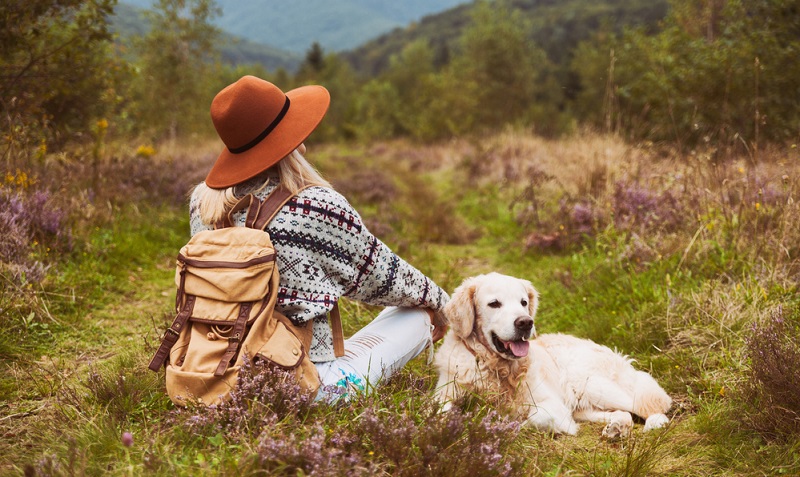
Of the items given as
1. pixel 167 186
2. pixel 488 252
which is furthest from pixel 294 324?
pixel 167 186

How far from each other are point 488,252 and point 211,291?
521cm

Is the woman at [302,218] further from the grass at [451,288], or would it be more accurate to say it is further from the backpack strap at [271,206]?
the grass at [451,288]

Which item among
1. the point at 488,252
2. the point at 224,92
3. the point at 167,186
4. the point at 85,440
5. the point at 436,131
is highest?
the point at 224,92

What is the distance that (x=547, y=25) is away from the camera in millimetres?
87250

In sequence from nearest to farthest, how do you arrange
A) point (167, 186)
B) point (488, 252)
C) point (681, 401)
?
point (681, 401)
point (488, 252)
point (167, 186)

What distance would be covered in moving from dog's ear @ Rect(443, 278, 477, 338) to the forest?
381 mm

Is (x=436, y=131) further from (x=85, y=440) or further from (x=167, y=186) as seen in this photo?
(x=85, y=440)

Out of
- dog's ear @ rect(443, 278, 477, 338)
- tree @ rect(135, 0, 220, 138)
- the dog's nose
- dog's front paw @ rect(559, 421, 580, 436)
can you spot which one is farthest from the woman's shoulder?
tree @ rect(135, 0, 220, 138)

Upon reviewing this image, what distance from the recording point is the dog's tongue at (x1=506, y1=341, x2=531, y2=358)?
3119 millimetres

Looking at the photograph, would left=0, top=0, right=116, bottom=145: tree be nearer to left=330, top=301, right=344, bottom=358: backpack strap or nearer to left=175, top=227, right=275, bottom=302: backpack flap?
left=175, top=227, right=275, bottom=302: backpack flap

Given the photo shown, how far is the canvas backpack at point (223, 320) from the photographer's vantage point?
7.59 feet

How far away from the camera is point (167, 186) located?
7730 millimetres

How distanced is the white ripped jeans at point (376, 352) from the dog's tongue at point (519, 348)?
0.55 m

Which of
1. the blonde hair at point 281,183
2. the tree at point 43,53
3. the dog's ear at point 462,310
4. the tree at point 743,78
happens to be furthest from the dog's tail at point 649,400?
the tree at point 43,53
